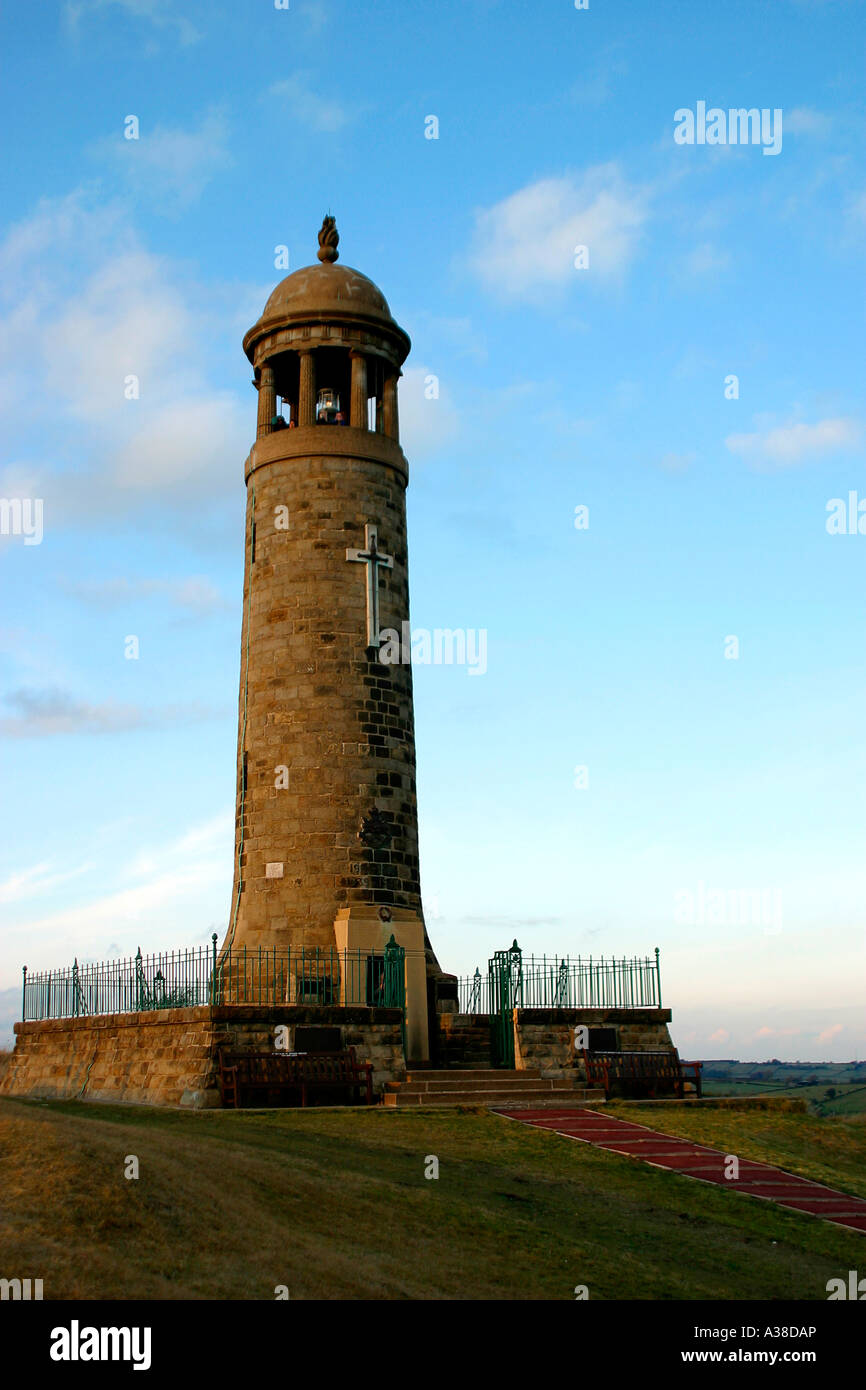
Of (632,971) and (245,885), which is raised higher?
(245,885)

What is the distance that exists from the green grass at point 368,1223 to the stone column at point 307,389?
1646 cm

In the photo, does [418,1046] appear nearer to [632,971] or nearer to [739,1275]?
[632,971]

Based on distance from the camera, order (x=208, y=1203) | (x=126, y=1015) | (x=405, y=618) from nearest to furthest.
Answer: (x=208, y=1203) → (x=126, y=1015) → (x=405, y=618)

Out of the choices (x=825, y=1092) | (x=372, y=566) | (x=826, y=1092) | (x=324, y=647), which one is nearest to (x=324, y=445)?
(x=372, y=566)

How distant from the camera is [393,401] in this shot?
30.5 metres

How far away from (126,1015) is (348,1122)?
625 centimetres

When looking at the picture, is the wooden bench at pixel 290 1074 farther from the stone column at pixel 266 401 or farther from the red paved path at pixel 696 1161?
the stone column at pixel 266 401

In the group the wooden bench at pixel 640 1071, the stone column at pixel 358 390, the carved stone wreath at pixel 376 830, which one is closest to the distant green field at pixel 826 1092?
the wooden bench at pixel 640 1071

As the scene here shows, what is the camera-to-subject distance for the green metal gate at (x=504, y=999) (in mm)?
24766

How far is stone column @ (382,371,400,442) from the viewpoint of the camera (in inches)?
1189

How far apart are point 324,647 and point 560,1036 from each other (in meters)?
9.06

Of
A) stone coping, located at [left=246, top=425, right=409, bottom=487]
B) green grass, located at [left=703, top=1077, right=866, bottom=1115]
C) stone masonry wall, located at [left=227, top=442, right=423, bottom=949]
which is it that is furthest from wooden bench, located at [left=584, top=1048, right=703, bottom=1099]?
green grass, located at [left=703, top=1077, right=866, bottom=1115]

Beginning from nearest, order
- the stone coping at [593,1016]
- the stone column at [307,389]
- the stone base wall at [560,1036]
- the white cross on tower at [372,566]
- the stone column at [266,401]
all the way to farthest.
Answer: the stone base wall at [560,1036], the stone coping at [593,1016], the white cross on tower at [372,566], the stone column at [307,389], the stone column at [266,401]
